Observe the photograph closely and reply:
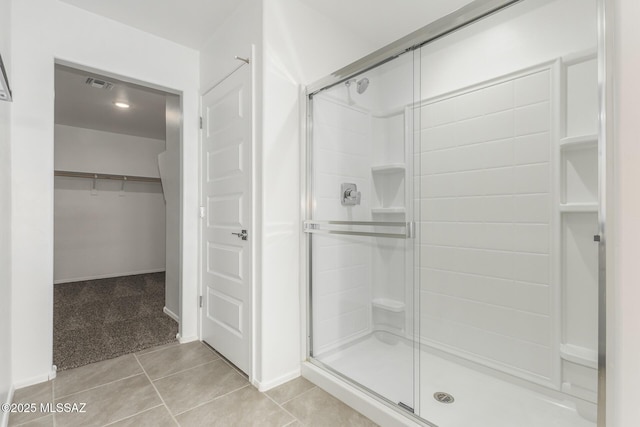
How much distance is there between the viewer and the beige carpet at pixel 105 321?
7.88 ft

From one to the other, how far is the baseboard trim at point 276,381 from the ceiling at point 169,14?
243 cm

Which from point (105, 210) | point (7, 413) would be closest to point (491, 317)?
point (7, 413)

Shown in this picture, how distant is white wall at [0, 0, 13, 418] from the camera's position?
1581 mm

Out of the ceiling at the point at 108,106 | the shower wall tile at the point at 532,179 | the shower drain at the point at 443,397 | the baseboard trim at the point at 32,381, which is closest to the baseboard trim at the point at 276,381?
the shower drain at the point at 443,397

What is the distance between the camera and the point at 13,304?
1886 mm

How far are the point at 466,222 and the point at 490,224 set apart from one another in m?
0.15

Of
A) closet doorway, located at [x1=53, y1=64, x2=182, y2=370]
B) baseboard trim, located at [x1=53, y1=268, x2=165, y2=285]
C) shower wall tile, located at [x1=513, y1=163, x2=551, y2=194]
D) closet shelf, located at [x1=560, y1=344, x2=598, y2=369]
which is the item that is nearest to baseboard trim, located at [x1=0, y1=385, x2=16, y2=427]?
closet doorway, located at [x1=53, y1=64, x2=182, y2=370]

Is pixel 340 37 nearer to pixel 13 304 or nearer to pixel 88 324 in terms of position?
pixel 13 304

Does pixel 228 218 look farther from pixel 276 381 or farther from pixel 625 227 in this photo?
pixel 625 227

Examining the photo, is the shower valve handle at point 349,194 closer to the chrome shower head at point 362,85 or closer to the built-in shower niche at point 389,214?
the built-in shower niche at point 389,214

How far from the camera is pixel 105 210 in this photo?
526 centimetres

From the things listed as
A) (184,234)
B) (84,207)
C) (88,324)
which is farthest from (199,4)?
(84,207)

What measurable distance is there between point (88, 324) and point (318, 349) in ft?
7.71

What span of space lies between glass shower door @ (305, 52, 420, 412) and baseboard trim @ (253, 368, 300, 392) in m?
0.17
